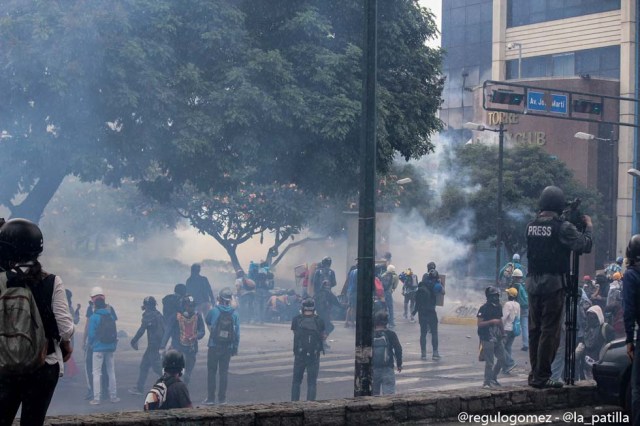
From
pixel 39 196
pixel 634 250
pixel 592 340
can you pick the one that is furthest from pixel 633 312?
pixel 39 196

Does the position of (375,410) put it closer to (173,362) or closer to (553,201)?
(553,201)

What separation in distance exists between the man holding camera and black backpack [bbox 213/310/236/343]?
6250 millimetres

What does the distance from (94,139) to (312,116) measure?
3319mm

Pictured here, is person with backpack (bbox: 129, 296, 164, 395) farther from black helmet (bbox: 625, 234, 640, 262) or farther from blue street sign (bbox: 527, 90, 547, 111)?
blue street sign (bbox: 527, 90, 547, 111)

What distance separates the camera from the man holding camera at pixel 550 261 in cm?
721

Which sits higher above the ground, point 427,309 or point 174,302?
point 174,302

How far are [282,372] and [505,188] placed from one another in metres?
19.4

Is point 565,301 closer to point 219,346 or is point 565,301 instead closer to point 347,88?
point 219,346

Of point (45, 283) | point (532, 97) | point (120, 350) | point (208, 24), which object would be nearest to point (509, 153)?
point (532, 97)

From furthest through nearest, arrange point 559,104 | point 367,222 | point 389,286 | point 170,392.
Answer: point 559,104
point 389,286
point 367,222
point 170,392

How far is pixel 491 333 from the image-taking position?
1414 centimetres

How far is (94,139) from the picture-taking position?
1391 centimetres

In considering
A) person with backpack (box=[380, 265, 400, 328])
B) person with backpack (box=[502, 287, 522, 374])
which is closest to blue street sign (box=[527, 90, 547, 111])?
person with backpack (box=[380, 265, 400, 328])

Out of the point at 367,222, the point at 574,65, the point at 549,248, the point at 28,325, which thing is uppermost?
the point at 574,65
